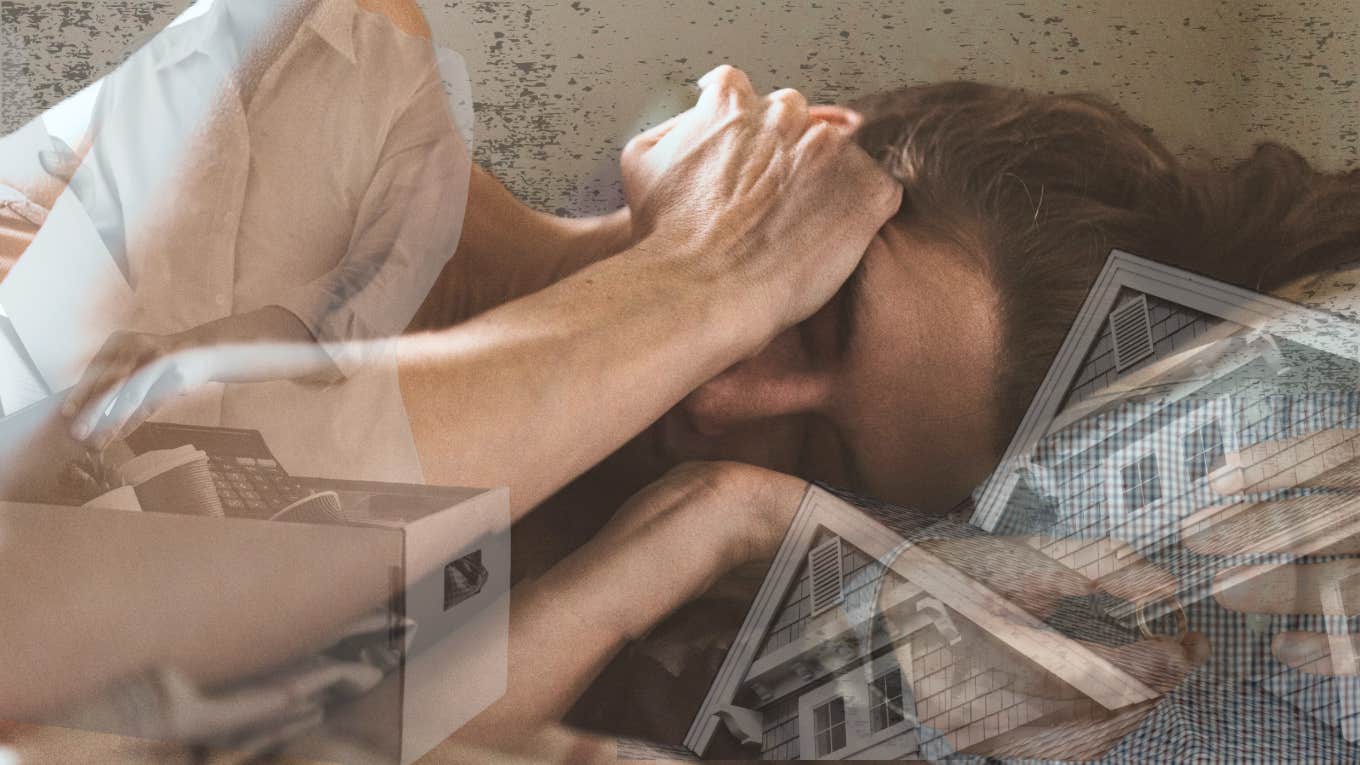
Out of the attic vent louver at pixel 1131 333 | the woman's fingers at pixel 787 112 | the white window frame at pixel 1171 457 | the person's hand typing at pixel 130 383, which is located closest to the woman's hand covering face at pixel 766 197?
the woman's fingers at pixel 787 112

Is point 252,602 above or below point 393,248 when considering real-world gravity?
below

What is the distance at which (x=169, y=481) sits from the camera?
1.24 m

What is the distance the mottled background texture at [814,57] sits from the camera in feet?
4.99

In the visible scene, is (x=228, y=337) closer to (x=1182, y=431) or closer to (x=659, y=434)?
(x=659, y=434)

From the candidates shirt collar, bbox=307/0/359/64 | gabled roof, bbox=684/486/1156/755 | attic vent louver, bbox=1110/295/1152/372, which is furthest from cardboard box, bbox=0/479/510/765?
attic vent louver, bbox=1110/295/1152/372

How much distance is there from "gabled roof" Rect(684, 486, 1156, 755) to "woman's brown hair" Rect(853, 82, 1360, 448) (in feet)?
0.64

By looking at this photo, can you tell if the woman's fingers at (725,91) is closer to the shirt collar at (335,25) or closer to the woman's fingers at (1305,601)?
the shirt collar at (335,25)

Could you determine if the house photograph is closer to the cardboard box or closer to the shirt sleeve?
the cardboard box

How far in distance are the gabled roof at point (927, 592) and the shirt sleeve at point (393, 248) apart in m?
0.54

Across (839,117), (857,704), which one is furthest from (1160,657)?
(839,117)

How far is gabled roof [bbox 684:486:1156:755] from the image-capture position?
4.38ft

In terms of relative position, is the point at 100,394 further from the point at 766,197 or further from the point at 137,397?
the point at 766,197

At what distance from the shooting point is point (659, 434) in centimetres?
134

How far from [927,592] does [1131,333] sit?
421 millimetres
